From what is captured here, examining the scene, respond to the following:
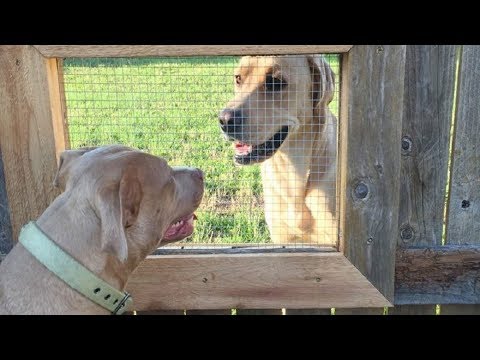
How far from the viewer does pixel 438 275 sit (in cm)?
287

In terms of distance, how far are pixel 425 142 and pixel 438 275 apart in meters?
0.69

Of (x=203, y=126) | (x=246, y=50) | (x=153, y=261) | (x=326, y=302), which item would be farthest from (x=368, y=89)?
(x=203, y=126)

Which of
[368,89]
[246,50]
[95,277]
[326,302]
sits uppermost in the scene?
[246,50]

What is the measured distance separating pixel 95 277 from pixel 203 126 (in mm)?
2071

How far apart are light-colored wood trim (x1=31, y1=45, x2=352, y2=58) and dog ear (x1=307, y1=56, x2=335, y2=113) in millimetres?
965

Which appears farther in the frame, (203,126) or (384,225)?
(203,126)

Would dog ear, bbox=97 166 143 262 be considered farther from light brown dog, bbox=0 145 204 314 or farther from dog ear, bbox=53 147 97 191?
dog ear, bbox=53 147 97 191

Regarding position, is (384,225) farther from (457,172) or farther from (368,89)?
(368,89)

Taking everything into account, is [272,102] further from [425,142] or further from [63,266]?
[63,266]

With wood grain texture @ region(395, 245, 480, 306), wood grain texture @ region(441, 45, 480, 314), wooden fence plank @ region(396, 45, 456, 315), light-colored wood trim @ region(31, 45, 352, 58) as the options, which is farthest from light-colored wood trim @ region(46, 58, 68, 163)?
wood grain texture @ region(441, 45, 480, 314)

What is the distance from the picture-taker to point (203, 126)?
13.0 feet

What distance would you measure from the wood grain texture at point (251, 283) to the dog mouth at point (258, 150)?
35.6 inches

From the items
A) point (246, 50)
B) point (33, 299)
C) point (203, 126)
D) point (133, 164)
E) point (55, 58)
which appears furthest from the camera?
point (203, 126)

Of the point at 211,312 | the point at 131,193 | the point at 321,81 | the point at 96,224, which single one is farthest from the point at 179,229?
the point at 321,81
